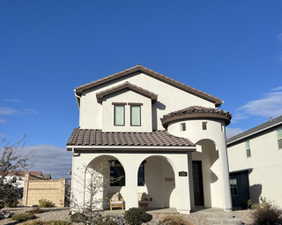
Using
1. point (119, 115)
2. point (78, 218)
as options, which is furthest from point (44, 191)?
point (78, 218)

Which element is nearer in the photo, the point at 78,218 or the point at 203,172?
the point at 78,218

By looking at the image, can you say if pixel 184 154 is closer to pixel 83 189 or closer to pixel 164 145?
pixel 164 145

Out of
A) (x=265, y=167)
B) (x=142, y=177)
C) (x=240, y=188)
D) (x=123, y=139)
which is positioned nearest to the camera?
(x=123, y=139)

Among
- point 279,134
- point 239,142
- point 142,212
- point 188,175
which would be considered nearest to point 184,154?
point 188,175

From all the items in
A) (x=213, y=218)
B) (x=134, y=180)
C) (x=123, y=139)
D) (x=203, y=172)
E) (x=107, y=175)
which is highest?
(x=123, y=139)

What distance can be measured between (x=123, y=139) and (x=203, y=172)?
18.0 ft

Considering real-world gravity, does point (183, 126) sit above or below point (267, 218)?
above

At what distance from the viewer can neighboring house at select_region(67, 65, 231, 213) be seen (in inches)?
570

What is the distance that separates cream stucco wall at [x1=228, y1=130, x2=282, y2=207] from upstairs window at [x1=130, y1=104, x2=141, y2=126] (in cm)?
940

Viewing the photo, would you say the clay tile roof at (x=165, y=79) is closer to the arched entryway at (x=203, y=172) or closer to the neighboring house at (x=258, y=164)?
the arched entryway at (x=203, y=172)

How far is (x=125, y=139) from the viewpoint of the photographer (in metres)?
15.7

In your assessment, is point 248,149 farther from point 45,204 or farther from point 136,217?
point 45,204

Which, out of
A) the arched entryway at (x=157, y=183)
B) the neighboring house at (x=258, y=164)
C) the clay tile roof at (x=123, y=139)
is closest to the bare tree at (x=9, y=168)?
the clay tile roof at (x=123, y=139)

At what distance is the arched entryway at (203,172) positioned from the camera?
1680 centimetres
